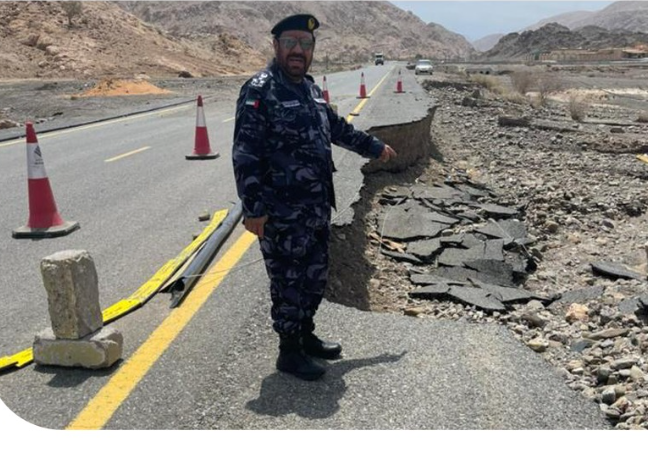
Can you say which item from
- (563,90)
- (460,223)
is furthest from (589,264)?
(563,90)

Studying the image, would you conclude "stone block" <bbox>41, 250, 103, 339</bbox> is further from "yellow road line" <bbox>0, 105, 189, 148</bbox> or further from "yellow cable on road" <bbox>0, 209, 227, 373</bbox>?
"yellow road line" <bbox>0, 105, 189, 148</bbox>

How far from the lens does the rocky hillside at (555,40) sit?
12283 centimetres

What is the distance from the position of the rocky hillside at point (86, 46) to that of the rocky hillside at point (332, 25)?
28.7 meters

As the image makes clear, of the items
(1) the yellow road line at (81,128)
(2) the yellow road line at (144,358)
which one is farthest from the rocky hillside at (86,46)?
(2) the yellow road line at (144,358)

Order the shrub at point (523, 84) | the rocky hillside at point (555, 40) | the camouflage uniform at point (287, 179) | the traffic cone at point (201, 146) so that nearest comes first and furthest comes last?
the camouflage uniform at point (287, 179), the traffic cone at point (201, 146), the shrub at point (523, 84), the rocky hillside at point (555, 40)

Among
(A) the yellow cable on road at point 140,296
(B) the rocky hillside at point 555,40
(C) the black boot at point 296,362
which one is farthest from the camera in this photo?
(B) the rocky hillside at point 555,40

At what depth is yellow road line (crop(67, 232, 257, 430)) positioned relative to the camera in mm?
2463

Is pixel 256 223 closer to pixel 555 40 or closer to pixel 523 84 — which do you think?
pixel 523 84

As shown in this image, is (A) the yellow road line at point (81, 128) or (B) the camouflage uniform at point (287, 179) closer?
(B) the camouflage uniform at point (287, 179)

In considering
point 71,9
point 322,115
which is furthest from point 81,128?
point 71,9

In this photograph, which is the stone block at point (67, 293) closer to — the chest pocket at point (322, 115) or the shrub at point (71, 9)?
the chest pocket at point (322, 115)

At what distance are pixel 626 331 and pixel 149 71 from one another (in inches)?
1515

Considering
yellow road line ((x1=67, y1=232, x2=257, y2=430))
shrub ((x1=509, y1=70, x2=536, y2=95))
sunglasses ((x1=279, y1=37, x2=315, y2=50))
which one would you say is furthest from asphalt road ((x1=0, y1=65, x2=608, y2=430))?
shrub ((x1=509, y1=70, x2=536, y2=95))

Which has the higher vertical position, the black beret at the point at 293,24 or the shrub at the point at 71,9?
the shrub at the point at 71,9
